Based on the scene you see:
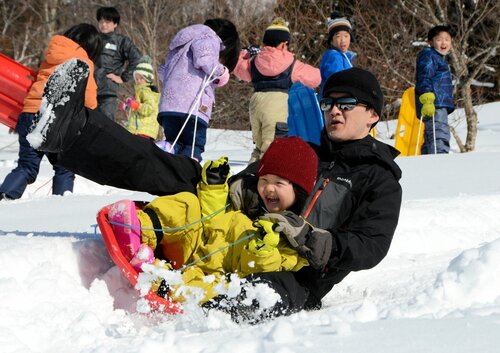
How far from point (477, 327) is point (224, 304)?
0.95m

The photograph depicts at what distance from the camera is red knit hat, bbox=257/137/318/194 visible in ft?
9.41

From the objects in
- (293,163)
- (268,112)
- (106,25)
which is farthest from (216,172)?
(106,25)

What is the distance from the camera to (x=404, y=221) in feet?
13.6

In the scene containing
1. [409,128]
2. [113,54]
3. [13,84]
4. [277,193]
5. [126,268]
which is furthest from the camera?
[409,128]

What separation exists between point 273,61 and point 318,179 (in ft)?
11.8

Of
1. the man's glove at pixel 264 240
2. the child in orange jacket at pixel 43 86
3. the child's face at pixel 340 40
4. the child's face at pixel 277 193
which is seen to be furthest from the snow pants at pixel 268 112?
the man's glove at pixel 264 240

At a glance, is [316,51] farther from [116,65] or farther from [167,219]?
[167,219]

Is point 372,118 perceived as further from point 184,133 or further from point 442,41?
point 442,41

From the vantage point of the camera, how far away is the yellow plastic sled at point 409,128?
9.01 meters

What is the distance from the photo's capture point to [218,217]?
9.61 ft

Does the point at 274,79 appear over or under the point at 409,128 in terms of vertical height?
over

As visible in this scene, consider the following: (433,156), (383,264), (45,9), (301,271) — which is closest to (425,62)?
(433,156)

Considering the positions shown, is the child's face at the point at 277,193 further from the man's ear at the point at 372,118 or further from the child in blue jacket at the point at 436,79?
the child in blue jacket at the point at 436,79

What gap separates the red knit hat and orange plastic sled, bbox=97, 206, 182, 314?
581mm
